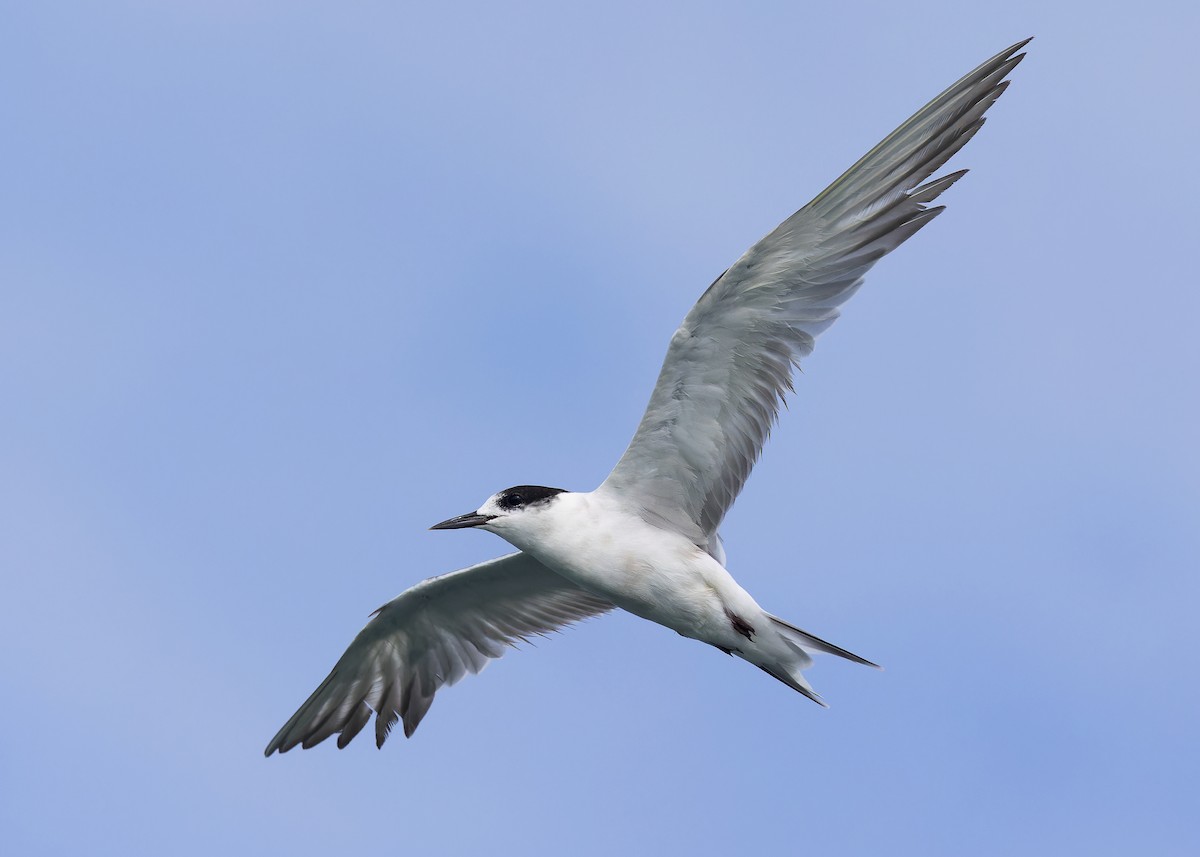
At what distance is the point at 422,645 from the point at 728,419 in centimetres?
412

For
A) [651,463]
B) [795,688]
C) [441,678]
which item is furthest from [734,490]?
[441,678]

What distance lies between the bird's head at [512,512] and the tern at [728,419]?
1cm

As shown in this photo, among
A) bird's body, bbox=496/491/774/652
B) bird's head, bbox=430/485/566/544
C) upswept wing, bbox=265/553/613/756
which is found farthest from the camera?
upswept wing, bbox=265/553/613/756

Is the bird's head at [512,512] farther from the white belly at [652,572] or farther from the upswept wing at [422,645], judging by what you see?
the upswept wing at [422,645]

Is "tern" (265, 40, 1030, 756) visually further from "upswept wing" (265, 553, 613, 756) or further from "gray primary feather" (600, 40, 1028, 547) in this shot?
"upswept wing" (265, 553, 613, 756)

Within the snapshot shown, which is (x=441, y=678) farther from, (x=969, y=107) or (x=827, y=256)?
(x=969, y=107)

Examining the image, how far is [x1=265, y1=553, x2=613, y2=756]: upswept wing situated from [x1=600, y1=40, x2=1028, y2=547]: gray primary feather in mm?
2217

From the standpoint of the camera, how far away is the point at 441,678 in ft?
47.1

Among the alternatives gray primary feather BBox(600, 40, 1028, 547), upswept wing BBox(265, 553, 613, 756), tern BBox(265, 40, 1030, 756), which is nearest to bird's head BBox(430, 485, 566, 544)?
tern BBox(265, 40, 1030, 756)

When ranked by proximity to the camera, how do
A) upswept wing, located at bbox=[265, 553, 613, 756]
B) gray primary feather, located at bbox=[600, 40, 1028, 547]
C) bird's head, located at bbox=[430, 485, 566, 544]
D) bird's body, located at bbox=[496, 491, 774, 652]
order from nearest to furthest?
1. gray primary feather, located at bbox=[600, 40, 1028, 547]
2. bird's body, located at bbox=[496, 491, 774, 652]
3. bird's head, located at bbox=[430, 485, 566, 544]
4. upswept wing, located at bbox=[265, 553, 613, 756]

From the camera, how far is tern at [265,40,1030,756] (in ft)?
36.3

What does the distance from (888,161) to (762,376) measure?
5.83 ft

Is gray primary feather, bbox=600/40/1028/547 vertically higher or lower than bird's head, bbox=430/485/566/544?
higher

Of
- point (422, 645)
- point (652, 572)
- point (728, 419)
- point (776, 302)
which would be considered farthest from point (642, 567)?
point (422, 645)
